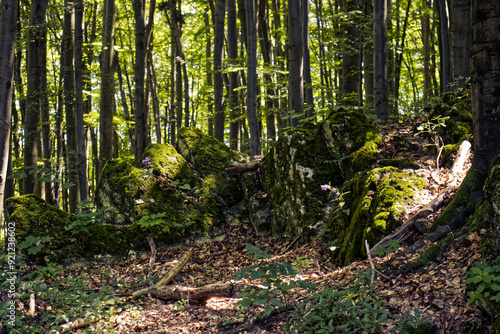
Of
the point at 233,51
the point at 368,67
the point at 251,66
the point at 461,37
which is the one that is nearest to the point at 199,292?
the point at 251,66

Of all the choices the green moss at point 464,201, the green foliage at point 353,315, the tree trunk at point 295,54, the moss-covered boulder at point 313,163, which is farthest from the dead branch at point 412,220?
the tree trunk at point 295,54

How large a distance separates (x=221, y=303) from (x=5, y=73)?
3640 mm

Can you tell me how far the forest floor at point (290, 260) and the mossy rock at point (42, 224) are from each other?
0.50 metres

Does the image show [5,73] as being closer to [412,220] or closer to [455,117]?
[412,220]

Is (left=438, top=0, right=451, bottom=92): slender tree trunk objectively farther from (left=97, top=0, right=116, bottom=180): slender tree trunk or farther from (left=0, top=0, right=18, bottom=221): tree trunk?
(left=0, top=0, right=18, bottom=221): tree trunk

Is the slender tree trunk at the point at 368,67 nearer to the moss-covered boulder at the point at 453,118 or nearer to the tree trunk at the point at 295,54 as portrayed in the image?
the tree trunk at the point at 295,54

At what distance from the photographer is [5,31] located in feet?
13.2

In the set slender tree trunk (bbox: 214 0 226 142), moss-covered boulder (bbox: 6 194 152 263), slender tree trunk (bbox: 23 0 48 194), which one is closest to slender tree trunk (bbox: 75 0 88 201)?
slender tree trunk (bbox: 23 0 48 194)

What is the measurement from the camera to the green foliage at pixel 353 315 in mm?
2654

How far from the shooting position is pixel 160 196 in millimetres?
7375

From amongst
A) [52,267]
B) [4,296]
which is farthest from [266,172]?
[4,296]

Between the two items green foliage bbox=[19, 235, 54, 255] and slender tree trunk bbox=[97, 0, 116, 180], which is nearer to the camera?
green foliage bbox=[19, 235, 54, 255]

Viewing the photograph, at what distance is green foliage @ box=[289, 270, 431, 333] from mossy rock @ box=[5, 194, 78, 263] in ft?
14.5

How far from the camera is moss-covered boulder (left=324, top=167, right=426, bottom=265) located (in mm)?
4340
